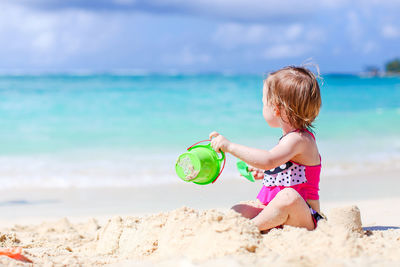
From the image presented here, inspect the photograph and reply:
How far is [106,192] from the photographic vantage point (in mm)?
4816

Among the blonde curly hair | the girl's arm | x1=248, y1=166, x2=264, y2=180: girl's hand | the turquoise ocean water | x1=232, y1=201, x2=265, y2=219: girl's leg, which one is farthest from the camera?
the turquoise ocean water

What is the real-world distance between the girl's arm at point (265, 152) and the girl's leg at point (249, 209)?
35cm

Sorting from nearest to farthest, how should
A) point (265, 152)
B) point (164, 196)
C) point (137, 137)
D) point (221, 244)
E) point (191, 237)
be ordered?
point (221, 244), point (191, 237), point (265, 152), point (164, 196), point (137, 137)

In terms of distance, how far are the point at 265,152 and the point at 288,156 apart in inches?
6.2

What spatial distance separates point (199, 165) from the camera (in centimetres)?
244

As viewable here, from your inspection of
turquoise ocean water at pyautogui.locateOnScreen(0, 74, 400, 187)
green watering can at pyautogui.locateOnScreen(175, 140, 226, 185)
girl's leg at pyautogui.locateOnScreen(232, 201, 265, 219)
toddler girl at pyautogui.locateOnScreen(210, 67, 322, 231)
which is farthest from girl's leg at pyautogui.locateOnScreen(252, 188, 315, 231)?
turquoise ocean water at pyautogui.locateOnScreen(0, 74, 400, 187)

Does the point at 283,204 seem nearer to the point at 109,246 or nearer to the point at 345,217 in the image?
the point at 345,217

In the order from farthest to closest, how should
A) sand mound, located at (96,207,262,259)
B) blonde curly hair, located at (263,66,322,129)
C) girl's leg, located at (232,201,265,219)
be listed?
girl's leg, located at (232,201,265,219), blonde curly hair, located at (263,66,322,129), sand mound, located at (96,207,262,259)

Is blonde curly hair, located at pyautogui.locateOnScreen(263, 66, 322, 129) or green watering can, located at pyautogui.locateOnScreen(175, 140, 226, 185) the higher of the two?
blonde curly hair, located at pyautogui.locateOnScreen(263, 66, 322, 129)

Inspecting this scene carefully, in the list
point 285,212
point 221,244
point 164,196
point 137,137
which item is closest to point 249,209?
Answer: point 285,212

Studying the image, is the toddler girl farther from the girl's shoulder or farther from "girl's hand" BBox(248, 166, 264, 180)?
"girl's hand" BBox(248, 166, 264, 180)

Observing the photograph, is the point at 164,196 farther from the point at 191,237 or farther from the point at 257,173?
the point at 191,237

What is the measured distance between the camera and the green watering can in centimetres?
246

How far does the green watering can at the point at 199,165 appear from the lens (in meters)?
2.46
